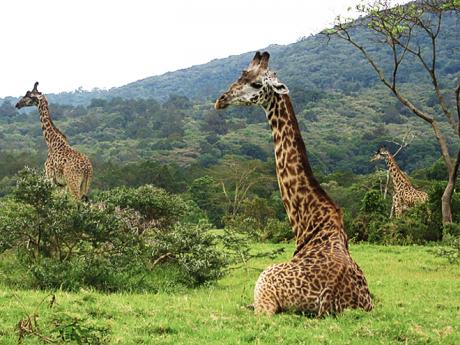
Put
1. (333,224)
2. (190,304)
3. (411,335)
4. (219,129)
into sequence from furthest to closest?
(219,129) < (190,304) < (333,224) < (411,335)

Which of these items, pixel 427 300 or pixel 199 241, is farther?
pixel 199 241

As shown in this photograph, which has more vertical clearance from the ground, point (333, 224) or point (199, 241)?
point (333, 224)

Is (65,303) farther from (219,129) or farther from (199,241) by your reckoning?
(219,129)

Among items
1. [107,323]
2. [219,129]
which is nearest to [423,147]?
[219,129]

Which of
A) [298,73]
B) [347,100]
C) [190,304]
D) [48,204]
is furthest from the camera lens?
[298,73]

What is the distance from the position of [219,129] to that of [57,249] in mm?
85852

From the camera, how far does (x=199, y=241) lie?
11.2 meters

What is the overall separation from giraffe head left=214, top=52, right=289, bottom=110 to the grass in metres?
2.52

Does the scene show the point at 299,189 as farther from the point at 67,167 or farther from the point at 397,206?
the point at 397,206

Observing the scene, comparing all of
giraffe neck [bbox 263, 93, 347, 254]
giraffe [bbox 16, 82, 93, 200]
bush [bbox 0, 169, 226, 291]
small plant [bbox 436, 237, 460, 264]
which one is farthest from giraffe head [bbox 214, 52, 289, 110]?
giraffe [bbox 16, 82, 93, 200]

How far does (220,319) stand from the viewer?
705cm

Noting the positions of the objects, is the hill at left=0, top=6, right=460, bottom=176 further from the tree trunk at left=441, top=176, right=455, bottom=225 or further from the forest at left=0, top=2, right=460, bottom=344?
the tree trunk at left=441, top=176, right=455, bottom=225

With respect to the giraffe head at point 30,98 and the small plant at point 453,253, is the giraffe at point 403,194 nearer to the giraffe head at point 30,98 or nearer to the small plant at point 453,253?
the small plant at point 453,253

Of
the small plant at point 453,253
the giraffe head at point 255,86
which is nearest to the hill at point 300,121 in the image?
the small plant at point 453,253
